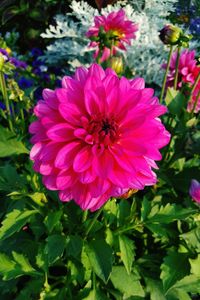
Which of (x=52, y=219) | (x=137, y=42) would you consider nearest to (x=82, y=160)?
(x=52, y=219)

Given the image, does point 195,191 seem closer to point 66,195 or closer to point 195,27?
point 66,195

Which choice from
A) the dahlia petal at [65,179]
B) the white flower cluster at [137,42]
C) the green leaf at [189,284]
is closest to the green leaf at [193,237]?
the green leaf at [189,284]

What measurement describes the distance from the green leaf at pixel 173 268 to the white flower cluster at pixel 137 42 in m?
1.50

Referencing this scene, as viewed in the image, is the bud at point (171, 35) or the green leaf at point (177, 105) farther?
the green leaf at point (177, 105)

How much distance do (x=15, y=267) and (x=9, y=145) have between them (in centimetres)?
43

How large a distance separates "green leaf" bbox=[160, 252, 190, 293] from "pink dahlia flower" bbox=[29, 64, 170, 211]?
553 mm

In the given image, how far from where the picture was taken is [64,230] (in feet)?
4.78

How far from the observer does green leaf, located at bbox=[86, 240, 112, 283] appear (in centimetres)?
117

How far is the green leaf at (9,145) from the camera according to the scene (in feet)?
4.80

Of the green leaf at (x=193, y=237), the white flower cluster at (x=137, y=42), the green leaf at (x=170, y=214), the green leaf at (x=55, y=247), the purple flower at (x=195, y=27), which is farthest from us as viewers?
the purple flower at (x=195, y=27)

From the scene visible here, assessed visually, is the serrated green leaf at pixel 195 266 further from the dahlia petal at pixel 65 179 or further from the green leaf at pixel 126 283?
the dahlia petal at pixel 65 179

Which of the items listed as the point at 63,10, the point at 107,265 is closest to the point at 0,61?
the point at 107,265

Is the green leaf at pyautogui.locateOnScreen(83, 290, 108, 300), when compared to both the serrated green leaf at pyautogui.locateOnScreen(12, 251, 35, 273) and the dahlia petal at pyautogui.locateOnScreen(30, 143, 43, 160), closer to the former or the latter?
the serrated green leaf at pyautogui.locateOnScreen(12, 251, 35, 273)

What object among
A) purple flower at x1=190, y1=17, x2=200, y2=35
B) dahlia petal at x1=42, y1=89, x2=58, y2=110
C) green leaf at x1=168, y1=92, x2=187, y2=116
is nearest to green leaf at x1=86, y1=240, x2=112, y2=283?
dahlia petal at x1=42, y1=89, x2=58, y2=110
